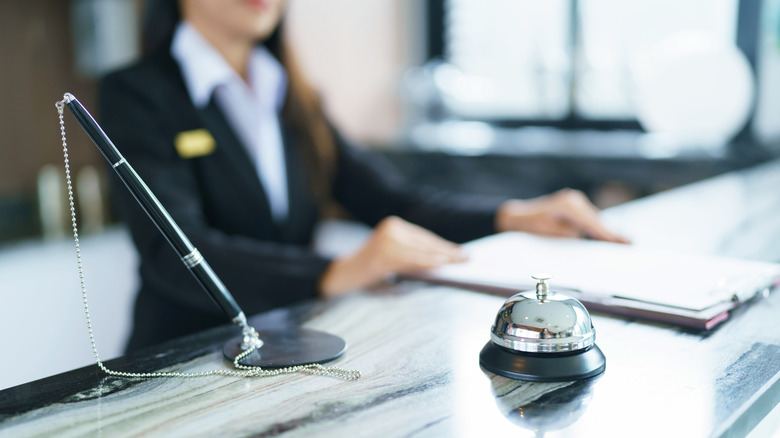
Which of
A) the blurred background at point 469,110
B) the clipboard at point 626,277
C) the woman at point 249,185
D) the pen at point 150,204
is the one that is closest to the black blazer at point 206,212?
the woman at point 249,185

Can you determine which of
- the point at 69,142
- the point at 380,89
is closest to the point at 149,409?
the point at 69,142

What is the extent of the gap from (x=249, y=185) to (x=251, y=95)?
0.20m

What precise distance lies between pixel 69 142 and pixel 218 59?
3.69 ft

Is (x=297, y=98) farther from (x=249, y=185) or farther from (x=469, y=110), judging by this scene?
(x=469, y=110)

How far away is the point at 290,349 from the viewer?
652 millimetres

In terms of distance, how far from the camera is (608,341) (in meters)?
0.67

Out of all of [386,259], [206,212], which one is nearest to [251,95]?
[206,212]

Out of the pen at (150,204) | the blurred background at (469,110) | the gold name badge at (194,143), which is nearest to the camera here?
the pen at (150,204)

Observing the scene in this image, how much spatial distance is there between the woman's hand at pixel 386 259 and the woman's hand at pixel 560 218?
0.24 meters

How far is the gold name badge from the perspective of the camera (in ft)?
4.04

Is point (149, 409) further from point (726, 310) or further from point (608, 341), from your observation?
point (726, 310)

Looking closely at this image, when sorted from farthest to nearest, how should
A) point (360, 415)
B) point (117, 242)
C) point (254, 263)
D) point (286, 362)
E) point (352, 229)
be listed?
point (352, 229) < point (117, 242) < point (254, 263) < point (286, 362) < point (360, 415)

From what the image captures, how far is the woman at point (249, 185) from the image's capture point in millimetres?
999

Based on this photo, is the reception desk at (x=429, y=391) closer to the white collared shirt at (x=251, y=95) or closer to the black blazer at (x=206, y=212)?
the black blazer at (x=206, y=212)
